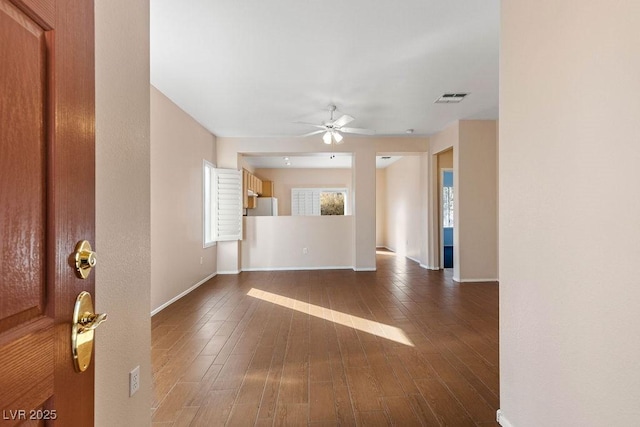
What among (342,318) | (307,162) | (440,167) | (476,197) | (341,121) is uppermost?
(307,162)

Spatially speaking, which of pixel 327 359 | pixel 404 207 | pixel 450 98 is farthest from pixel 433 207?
pixel 327 359

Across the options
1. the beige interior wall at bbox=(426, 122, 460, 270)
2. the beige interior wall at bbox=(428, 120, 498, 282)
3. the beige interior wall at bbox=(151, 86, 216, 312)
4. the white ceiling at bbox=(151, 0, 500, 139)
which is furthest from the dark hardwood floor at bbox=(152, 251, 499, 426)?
the white ceiling at bbox=(151, 0, 500, 139)

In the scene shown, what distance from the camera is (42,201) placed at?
573mm

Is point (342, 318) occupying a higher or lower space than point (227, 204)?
lower

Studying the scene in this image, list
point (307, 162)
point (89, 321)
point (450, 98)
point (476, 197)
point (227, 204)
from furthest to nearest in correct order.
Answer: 1. point (307, 162)
2. point (227, 204)
3. point (476, 197)
4. point (450, 98)
5. point (89, 321)

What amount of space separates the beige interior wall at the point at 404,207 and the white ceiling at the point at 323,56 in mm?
2888

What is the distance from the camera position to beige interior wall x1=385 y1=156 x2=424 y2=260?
734 cm

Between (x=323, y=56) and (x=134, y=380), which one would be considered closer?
(x=134, y=380)

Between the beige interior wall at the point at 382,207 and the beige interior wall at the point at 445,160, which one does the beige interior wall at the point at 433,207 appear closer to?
the beige interior wall at the point at 445,160

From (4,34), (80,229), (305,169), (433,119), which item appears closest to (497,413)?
(80,229)

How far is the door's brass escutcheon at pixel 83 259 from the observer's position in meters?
0.66
